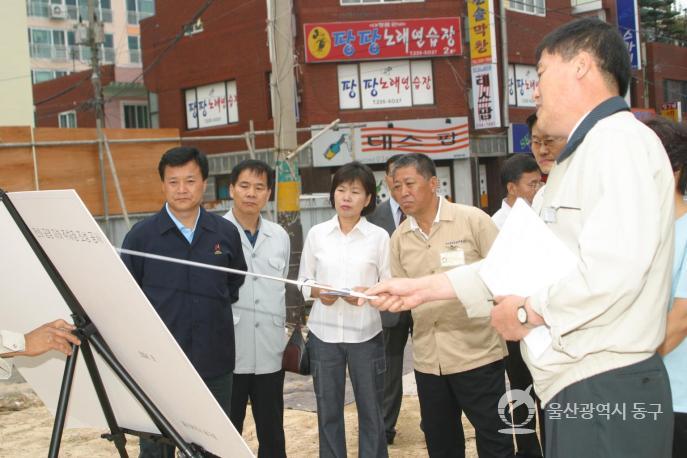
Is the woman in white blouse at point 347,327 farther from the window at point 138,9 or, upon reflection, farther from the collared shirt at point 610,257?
the window at point 138,9

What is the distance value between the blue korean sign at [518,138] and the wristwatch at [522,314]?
19.0m

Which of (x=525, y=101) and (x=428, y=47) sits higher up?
(x=428, y=47)

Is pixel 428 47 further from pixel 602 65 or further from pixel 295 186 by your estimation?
pixel 602 65

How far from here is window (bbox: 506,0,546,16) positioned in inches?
810

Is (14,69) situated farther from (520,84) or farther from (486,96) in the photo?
(520,84)

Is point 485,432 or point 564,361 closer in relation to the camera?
point 564,361

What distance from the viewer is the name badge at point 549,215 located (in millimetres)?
2018

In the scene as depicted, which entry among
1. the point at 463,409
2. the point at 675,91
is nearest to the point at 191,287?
the point at 463,409

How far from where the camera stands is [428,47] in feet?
61.1

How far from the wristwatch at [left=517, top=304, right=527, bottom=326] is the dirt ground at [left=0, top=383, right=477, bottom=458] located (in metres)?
2.71

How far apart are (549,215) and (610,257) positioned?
0.35m

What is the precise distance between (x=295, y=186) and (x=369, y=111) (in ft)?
37.7

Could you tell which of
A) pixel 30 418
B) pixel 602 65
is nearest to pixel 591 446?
pixel 602 65

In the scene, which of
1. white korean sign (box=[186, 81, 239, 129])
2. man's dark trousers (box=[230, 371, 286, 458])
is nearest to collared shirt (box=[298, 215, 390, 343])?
man's dark trousers (box=[230, 371, 286, 458])
